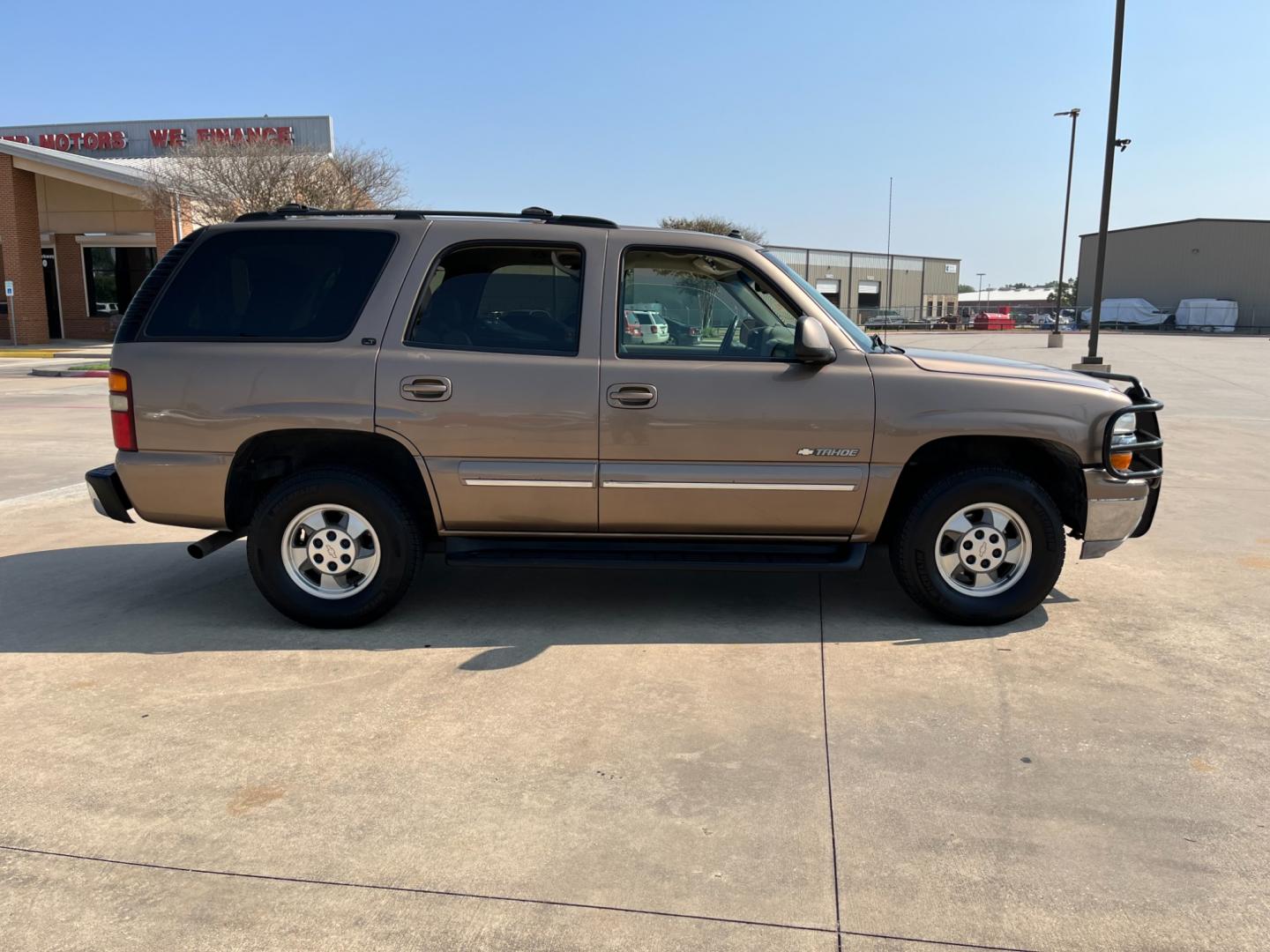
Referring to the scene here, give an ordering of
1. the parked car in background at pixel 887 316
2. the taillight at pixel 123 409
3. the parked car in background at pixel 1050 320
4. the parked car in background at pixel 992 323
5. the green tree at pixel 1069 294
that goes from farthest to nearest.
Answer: the green tree at pixel 1069 294
the parked car in background at pixel 1050 320
the parked car in background at pixel 992 323
the parked car in background at pixel 887 316
the taillight at pixel 123 409

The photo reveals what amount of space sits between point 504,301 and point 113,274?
3216 cm

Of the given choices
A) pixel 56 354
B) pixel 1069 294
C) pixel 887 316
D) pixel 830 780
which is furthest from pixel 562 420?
pixel 1069 294

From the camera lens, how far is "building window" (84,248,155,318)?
103 feet

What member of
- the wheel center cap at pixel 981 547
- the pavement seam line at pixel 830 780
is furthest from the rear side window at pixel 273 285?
the wheel center cap at pixel 981 547

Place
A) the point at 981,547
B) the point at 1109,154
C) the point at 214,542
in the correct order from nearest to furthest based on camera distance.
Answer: the point at 981,547, the point at 214,542, the point at 1109,154

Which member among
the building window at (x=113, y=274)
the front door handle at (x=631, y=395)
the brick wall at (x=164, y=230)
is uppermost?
the brick wall at (x=164, y=230)

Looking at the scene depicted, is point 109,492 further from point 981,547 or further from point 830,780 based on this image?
point 981,547

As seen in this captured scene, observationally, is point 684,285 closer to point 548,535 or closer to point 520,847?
point 548,535

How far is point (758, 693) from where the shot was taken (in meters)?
4.04

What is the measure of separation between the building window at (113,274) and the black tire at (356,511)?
3040 cm

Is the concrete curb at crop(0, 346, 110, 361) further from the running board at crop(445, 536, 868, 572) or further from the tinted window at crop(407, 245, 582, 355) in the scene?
the running board at crop(445, 536, 868, 572)

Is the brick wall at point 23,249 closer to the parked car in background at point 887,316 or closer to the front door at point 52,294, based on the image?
the front door at point 52,294

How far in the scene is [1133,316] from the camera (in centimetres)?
6450

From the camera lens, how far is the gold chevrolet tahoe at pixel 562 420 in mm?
4551
